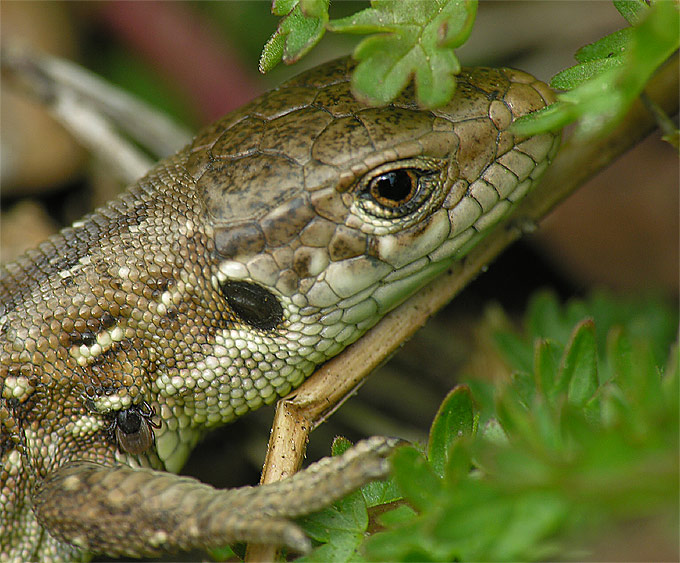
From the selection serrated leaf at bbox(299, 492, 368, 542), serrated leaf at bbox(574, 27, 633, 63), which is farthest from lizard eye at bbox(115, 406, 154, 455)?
serrated leaf at bbox(574, 27, 633, 63)

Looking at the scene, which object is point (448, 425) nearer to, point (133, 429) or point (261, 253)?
point (261, 253)

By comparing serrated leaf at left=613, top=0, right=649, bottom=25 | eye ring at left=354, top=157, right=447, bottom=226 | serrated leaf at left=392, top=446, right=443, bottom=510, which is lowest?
serrated leaf at left=392, top=446, right=443, bottom=510

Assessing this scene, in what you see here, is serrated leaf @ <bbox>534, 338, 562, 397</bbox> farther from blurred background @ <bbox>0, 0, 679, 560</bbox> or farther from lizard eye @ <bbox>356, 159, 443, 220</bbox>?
blurred background @ <bbox>0, 0, 679, 560</bbox>

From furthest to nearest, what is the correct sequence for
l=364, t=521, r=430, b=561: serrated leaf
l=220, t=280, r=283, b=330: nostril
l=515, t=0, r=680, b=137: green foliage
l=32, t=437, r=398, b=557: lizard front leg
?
l=220, t=280, r=283, b=330: nostril
l=32, t=437, r=398, b=557: lizard front leg
l=364, t=521, r=430, b=561: serrated leaf
l=515, t=0, r=680, b=137: green foliage

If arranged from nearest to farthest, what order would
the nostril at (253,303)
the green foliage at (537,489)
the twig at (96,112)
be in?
the green foliage at (537,489)
the nostril at (253,303)
the twig at (96,112)

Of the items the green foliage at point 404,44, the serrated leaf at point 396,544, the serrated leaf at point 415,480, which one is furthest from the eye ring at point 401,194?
the serrated leaf at point 396,544

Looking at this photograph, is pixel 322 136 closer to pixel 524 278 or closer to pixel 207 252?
pixel 207 252

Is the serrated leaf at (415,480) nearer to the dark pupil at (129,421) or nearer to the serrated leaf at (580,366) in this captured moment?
the serrated leaf at (580,366)
